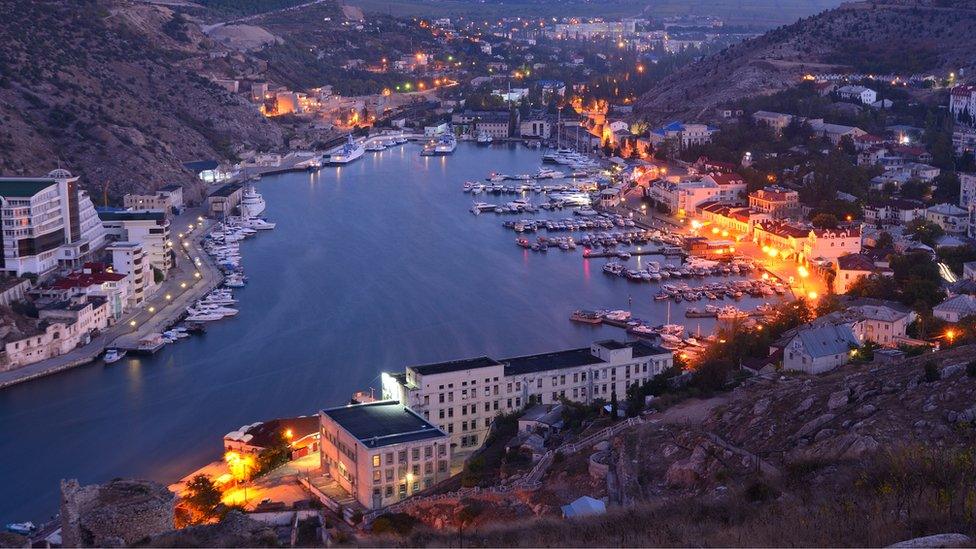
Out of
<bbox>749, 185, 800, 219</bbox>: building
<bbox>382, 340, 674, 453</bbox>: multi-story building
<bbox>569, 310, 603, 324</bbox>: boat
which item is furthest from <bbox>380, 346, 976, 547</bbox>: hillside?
<bbox>749, 185, 800, 219</bbox>: building

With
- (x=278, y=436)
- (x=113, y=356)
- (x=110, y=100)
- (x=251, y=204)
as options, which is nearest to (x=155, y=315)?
(x=113, y=356)

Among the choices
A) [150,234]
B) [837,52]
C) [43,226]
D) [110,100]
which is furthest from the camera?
[837,52]

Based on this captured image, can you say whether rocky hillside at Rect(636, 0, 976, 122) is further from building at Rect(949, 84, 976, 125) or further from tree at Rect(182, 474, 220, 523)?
tree at Rect(182, 474, 220, 523)

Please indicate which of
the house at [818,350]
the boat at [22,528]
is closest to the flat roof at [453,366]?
the house at [818,350]

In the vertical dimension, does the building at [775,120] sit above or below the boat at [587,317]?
above

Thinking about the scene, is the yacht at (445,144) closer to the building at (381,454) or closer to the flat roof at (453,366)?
the flat roof at (453,366)

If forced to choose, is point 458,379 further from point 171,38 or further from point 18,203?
point 171,38

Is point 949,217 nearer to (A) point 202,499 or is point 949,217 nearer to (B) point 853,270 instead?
(B) point 853,270
